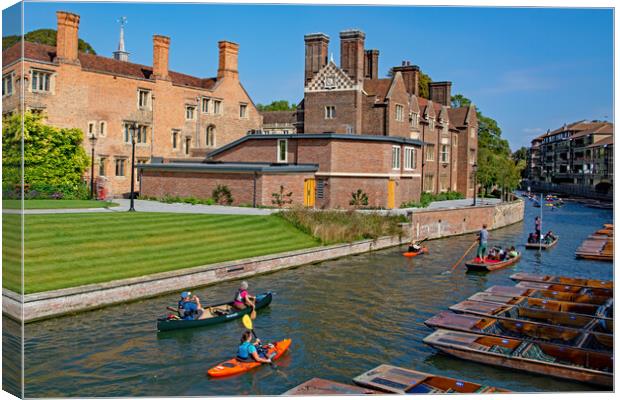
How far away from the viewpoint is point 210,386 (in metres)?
15.2

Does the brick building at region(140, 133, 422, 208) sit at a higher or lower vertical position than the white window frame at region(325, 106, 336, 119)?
lower

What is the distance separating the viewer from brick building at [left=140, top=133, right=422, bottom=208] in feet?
143

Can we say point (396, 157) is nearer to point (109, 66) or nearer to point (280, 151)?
point (280, 151)

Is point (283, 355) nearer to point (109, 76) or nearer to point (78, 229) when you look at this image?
point (78, 229)

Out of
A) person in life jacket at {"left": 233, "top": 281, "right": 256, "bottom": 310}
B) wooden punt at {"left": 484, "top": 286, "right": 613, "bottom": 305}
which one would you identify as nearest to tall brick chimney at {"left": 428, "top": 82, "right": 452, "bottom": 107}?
wooden punt at {"left": 484, "top": 286, "right": 613, "bottom": 305}

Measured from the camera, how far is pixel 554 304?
2269 cm

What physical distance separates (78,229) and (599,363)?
66.0 ft

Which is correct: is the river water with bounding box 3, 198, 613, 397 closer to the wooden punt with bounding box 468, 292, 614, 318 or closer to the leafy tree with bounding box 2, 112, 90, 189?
the wooden punt with bounding box 468, 292, 614, 318

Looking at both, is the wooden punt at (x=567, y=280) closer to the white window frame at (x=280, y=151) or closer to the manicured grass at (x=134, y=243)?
the manicured grass at (x=134, y=243)

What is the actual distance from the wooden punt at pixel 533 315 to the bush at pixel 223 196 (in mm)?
24086

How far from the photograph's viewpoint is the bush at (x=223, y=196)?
43.9 meters

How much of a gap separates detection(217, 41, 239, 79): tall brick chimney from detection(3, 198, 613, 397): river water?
34499 mm

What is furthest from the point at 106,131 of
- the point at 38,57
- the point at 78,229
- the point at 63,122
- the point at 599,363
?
the point at 599,363

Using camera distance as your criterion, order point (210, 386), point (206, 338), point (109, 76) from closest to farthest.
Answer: point (210, 386) < point (206, 338) < point (109, 76)
